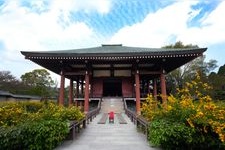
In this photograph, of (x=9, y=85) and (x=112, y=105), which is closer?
(x=112, y=105)

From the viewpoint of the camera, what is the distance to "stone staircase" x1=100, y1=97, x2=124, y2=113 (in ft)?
62.7

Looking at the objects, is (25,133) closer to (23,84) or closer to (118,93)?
(118,93)

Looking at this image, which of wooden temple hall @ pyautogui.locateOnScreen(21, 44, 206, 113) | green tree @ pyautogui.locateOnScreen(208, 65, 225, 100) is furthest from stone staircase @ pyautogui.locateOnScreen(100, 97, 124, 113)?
green tree @ pyautogui.locateOnScreen(208, 65, 225, 100)

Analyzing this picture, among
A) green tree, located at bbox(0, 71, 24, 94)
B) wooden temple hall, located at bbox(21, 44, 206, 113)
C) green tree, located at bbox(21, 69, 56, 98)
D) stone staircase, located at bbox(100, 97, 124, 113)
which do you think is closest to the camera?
wooden temple hall, located at bbox(21, 44, 206, 113)

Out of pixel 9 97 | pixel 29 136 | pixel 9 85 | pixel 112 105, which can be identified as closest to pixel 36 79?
pixel 9 85

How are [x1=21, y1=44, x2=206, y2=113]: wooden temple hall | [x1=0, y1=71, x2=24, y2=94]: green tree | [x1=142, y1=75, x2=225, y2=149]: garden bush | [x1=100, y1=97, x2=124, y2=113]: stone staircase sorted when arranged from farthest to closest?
[x1=0, y1=71, x2=24, y2=94]: green tree, [x1=100, y1=97, x2=124, y2=113]: stone staircase, [x1=21, y1=44, x2=206, y2=113]: wooden temple hall, [x1=142, y1=75, x2=225, y2=149]: garden bush

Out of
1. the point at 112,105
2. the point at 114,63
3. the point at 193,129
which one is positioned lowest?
the point at 193,129

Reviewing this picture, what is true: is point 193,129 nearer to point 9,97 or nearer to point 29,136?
point 29,136

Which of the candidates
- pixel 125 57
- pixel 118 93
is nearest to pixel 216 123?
pixel 125 57

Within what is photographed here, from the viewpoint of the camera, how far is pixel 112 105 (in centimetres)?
2028

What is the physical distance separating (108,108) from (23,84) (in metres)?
36.7

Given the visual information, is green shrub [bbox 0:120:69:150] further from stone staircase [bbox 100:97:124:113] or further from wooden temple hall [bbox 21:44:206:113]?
stone staircase [bbox 100:97:124:113]

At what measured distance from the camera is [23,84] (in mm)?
50594

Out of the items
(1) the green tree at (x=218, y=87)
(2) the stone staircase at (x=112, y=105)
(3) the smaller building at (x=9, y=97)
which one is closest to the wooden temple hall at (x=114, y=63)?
(2) the stone staircase at (x=112, y=105)
